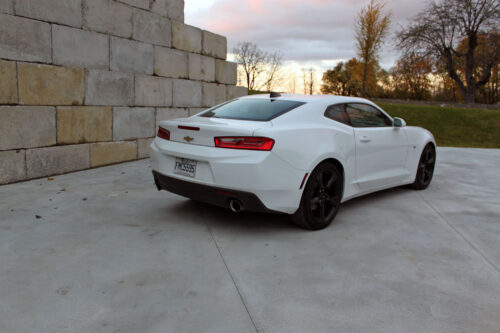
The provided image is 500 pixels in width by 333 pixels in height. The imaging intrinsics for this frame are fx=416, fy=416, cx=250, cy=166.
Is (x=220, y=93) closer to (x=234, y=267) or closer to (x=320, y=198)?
(x=320, y=198)

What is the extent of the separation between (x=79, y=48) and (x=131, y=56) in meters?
1.31

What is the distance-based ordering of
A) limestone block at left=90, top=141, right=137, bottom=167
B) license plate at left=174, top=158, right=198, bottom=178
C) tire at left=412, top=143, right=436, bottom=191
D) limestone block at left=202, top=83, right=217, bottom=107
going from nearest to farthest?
license plate at left=174, top=158, right=198, bottom=178 < tire at left=412, top=143, right=436, bottom=191 < limestone block at left=90, top=141, right=137, bottom=167 < limestone block at left=202, top=83, right=217, bottom=107

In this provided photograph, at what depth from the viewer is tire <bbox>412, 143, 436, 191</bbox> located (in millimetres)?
6430

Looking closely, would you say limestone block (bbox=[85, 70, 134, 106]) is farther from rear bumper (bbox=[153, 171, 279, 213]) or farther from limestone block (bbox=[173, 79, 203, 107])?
rear bumper (bbox=[153, 171, 279, 213])

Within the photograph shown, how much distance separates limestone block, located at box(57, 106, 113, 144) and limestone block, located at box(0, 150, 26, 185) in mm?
708

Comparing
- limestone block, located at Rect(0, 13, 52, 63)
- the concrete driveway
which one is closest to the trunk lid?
the concrete driveway

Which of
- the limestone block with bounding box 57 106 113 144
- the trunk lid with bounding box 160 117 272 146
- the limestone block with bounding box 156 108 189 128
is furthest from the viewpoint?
the limestone block with bounding box 156 108 189 128

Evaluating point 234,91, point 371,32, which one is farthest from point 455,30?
point 234,91

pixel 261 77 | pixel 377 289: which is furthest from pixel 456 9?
pixel 377 289

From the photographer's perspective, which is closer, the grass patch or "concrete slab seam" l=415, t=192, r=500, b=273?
"concrete slab seam" l=415, t=192, r=500, b=273

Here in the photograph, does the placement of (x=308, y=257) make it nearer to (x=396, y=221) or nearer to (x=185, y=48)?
(x=396, y=221)

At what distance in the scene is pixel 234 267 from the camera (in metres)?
3.37

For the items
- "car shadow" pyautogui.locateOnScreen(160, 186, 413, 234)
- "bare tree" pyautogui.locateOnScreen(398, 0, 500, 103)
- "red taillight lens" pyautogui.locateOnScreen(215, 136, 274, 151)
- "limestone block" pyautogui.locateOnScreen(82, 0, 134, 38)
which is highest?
"bare tree" pyautogui.locateOnScreen(398, 0, 500, 103)

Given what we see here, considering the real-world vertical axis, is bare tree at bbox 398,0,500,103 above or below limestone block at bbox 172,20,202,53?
above
